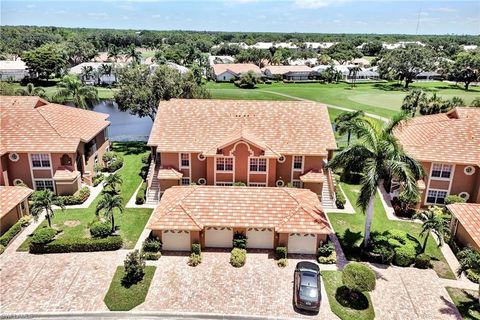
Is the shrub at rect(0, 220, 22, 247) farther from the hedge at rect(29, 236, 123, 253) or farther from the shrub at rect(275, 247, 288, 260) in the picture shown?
the shrub at rect(275, 247, 288, 260)

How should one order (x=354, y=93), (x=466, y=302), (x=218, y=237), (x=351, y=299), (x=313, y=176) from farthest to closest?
(x=354, y=93) → (x=313, y=176) → (x=218, y=237) → (x=351, y=299) → (x=466, y=302)

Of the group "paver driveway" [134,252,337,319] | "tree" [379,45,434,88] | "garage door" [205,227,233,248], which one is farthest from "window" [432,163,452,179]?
"tree" [379,45,434,88]

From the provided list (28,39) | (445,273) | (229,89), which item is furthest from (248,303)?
(28,39)

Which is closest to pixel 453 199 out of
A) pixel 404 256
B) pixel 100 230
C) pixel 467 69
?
pixel 404 256

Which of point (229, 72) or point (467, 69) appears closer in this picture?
point (467, 69)

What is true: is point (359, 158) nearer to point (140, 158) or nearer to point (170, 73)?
point (140, 158)

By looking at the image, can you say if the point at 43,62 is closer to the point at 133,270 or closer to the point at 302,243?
the point at 133,270
